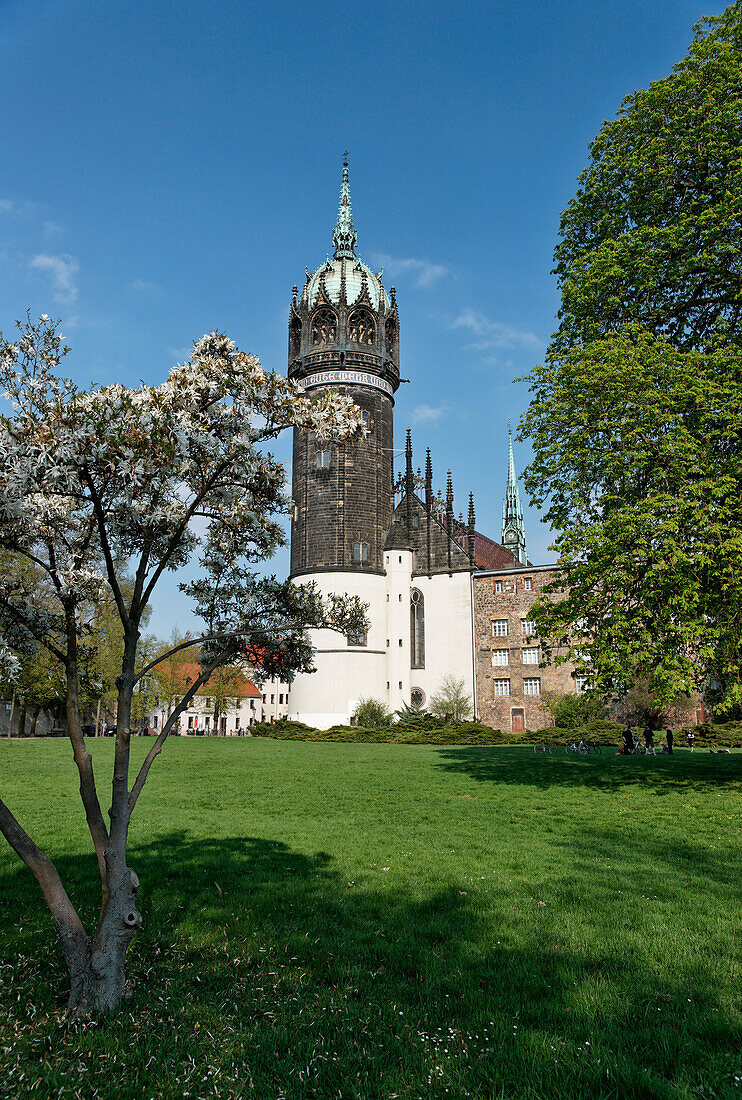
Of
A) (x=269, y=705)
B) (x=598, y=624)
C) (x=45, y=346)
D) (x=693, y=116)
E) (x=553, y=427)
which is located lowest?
(x=269, y=705)

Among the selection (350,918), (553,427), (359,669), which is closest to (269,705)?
(359,669)

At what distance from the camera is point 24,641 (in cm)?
640

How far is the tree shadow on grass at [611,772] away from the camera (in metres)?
17.9

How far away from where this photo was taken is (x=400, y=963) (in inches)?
237

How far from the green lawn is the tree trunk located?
156 millimetres

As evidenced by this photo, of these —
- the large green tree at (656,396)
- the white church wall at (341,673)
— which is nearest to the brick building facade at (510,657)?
the white church wall at (341,673)

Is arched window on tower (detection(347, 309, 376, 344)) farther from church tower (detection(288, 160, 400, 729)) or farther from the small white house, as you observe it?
the small white house

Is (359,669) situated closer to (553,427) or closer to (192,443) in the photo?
(553,427)

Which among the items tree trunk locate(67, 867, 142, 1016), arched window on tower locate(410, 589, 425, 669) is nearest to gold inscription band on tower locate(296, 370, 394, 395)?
arched window on tower locate(410, 589, 425, 669)

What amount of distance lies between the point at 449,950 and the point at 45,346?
6.40 metres

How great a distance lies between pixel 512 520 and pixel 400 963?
123 metres

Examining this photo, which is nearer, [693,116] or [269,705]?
[693,116]

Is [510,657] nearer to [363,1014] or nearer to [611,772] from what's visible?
[611,772]

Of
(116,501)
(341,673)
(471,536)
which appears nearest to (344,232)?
(471,536)
